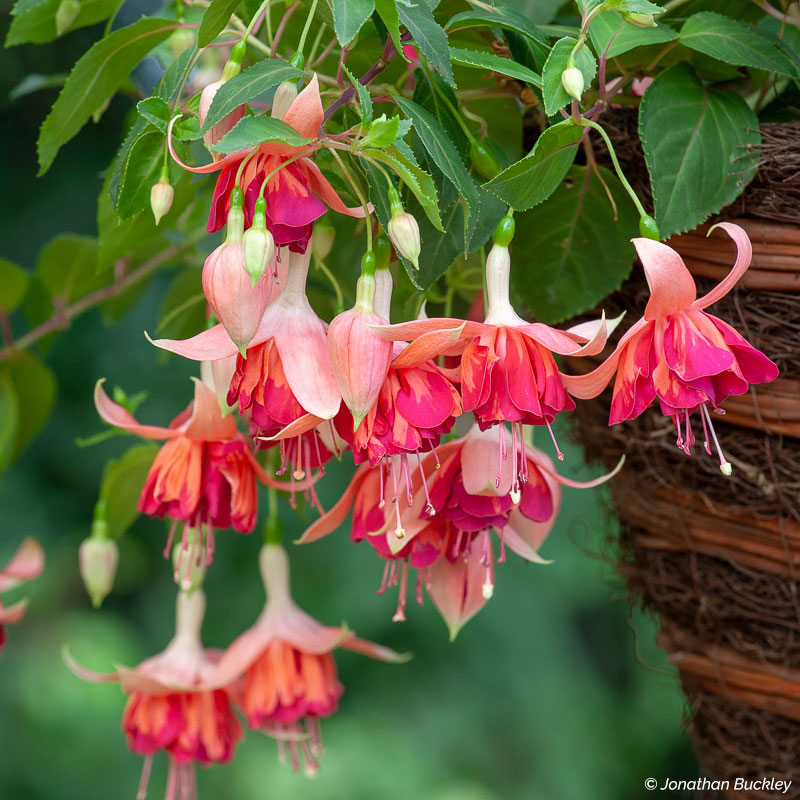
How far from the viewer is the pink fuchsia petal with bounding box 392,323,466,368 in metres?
0.33

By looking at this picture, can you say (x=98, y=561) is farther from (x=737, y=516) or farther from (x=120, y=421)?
(x=737, y=516)

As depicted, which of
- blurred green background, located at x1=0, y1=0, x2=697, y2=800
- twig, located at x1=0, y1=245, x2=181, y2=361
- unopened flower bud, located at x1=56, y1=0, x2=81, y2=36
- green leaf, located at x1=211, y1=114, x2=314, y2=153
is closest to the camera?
green leaf, located at x1=211, y1=114, x2=314, y2=153

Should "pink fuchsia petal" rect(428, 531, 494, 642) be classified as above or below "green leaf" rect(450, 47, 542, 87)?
below

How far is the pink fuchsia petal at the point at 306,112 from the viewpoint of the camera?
1.05ft

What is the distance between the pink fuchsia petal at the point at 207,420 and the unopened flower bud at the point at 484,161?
0.53 feet

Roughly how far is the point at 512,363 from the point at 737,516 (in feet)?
0.67

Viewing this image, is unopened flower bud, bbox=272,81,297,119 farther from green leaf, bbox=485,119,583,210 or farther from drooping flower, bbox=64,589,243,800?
drooping flower, bbox=64,589,243,800

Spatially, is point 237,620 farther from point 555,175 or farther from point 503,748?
point 555,175

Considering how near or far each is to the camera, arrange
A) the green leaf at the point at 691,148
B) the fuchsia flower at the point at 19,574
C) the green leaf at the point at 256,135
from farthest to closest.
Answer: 1. the fuchsia flower at the point at 19,574
2. the green leaf at the point at 691,148
3. the green leaf at the point at 256,135

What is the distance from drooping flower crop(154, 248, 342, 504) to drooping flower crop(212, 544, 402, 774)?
0.81 feet

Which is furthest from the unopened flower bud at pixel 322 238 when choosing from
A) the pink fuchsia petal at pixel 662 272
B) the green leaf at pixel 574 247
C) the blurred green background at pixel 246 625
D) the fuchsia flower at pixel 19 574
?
the blurred green background at pixel 246 625

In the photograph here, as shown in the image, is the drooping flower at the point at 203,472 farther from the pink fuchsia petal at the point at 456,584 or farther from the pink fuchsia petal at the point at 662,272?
the pink fuchsia petal at the point at 662,272

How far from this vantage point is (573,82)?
0.33m

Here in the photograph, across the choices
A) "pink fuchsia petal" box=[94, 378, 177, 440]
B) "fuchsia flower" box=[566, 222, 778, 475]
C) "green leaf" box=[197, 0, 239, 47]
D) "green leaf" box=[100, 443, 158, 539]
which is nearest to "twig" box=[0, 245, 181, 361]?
"green leaf" box=[100, 443, 158, 539]
